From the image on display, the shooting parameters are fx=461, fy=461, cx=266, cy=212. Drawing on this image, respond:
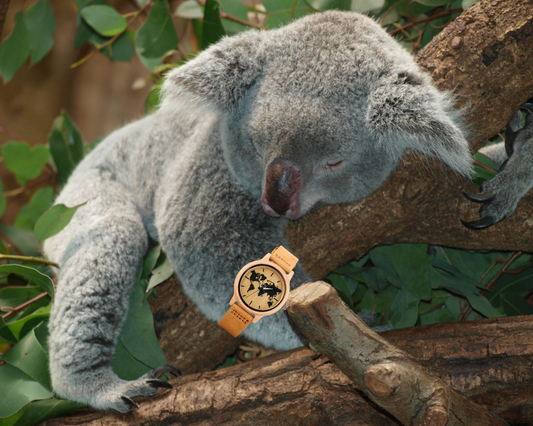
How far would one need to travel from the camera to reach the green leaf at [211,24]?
8.39 ft

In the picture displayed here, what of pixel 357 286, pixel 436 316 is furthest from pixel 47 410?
pixel 436 316

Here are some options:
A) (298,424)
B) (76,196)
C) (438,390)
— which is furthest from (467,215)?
(76,196)

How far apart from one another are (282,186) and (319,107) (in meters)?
0.32

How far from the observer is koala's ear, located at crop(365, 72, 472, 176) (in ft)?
5.01

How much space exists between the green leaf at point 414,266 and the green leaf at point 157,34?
77.6 inches

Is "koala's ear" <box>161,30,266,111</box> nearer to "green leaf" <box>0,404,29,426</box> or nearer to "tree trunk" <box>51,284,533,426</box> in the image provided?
"tree trunk" <box>51,284,533,426</box>

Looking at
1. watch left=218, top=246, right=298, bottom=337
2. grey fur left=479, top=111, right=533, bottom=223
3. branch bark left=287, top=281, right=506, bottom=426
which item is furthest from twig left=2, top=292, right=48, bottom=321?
grey fur left=479, top=111, right=533, bottom=223

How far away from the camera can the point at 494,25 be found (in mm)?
1818

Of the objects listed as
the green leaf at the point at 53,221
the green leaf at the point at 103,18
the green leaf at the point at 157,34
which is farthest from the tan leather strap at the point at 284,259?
the green leaf at the point at 103,18

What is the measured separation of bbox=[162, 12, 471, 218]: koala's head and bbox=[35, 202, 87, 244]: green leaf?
28.1 inches

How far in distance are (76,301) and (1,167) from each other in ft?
17.0

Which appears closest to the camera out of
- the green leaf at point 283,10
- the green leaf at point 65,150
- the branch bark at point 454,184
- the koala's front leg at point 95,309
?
the branch bark at point 454,184

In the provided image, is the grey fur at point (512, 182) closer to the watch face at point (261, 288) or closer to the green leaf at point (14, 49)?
the watch face at point (261, 288)

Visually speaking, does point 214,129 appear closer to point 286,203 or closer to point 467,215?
point 286,203
